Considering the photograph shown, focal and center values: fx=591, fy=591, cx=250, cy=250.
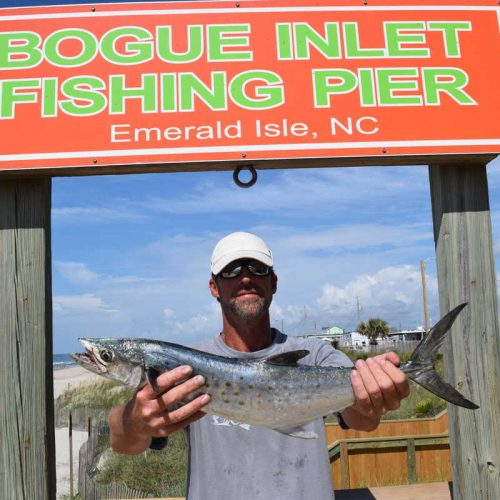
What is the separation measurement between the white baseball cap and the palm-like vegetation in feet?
180

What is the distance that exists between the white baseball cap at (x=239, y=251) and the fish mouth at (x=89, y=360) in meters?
0.90

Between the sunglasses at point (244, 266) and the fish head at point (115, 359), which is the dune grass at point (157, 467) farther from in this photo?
the fish head at point (115, 359)

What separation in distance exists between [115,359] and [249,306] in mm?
897

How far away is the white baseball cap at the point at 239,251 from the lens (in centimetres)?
303

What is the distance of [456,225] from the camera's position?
322 cm

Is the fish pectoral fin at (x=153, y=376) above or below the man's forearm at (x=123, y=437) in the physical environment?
above

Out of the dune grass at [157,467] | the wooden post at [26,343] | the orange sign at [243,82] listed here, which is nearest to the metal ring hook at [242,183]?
the orange sign at [243,82]

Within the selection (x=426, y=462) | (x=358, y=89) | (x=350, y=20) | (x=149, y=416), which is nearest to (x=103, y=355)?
(x=149, y=416)

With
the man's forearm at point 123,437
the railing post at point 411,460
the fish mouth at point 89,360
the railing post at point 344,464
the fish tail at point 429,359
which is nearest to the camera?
the fish mouth at point 89,360

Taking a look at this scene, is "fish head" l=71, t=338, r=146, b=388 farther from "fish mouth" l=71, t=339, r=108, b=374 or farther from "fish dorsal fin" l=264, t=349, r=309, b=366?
"fish dorsal fin" l=264, t=349, r=309, b=366

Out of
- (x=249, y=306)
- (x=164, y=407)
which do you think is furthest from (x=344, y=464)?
(x=164, y=407)

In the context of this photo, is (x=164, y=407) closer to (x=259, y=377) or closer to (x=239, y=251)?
(x=259, y=377)

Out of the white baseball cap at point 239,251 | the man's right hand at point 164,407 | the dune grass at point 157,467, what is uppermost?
the white baseball cap at point 239,251

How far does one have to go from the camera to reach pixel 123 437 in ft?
9.04
